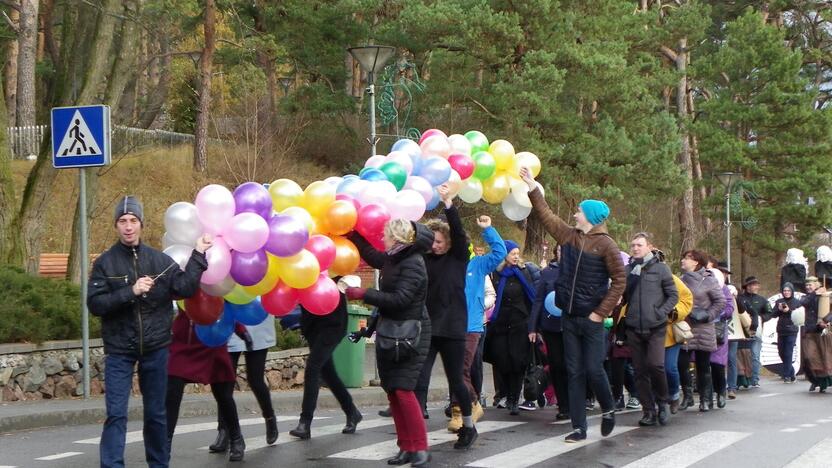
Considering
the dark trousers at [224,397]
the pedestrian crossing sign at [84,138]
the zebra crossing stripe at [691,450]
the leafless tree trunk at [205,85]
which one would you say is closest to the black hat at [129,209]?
the dark trousers at [224,397]

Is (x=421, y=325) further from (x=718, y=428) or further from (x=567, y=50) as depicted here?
(x=567, y=50)

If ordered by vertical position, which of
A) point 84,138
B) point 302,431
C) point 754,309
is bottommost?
point 302,431

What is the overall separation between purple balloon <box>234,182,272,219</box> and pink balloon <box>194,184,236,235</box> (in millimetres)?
169

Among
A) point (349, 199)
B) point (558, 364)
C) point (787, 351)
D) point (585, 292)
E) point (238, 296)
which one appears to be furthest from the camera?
point (787, 351)

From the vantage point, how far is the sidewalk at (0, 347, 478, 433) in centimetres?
1095

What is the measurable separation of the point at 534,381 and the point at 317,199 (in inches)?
184

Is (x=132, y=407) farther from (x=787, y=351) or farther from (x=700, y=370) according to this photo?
(x=787, y=351)

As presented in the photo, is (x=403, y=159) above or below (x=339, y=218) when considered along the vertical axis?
above

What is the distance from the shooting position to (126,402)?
24.6 ft

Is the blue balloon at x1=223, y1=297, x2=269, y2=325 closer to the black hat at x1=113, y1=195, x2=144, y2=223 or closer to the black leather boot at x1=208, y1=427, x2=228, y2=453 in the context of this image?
the black leather boot at x1=208, y1=427, x2=228, y2=453

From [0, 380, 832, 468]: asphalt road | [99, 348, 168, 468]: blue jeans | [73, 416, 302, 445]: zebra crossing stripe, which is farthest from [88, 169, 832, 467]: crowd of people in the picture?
[73, 416, 302, 445]: zebra crossing stripe

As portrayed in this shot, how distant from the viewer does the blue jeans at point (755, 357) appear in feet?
63.3

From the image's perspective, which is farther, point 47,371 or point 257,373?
point 47,371

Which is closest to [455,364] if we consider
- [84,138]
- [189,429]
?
[189,429]
